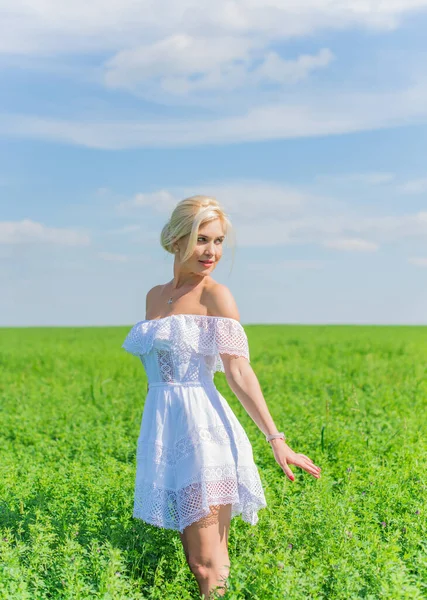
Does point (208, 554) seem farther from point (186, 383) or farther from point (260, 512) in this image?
point (260, 512)

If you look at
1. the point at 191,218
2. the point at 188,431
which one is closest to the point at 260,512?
the point at 188,431

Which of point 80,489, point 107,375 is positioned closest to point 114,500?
point 80,489

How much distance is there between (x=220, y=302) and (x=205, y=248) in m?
0.35

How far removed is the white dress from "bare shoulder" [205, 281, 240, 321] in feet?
0.20

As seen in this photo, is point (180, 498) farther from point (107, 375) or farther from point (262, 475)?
point (107, 375)

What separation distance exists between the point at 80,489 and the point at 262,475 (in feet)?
5.63

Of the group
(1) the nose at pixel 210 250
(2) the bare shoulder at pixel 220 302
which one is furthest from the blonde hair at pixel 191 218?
(2) the bare shoulder at pixel 220 302

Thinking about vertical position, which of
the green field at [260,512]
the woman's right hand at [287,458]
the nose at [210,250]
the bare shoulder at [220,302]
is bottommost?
the green field at [260,512]

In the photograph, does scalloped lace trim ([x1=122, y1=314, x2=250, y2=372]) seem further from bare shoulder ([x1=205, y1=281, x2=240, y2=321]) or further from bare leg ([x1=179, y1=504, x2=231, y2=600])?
bare leg ([x1=179, y1=504, x2=231, y2=600])

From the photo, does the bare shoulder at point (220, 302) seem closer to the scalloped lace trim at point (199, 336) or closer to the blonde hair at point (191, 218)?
the scalloped lace trim at point (199, 336)

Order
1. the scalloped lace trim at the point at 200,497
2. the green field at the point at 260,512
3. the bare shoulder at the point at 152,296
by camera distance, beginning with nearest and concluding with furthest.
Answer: the scalloped lace trim at the point at 200,497 → the green field at the point at 260,512 → the bare shoulder at the point at 152,296

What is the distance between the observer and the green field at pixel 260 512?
15.5 ft

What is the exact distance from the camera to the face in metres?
4.65

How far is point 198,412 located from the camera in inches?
179
